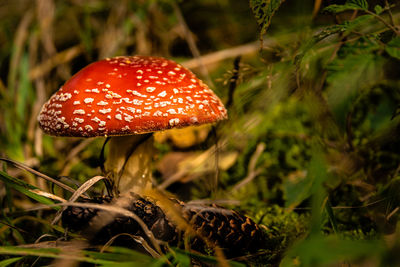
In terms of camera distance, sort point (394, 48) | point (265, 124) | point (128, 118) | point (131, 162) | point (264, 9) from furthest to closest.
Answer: point (265, 124) < point (131, 162) < point (128, 118) < point (264, 9) < point (394, 48)

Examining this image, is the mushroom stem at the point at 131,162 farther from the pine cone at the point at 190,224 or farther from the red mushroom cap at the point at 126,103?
the pine cone at the point at 190,224

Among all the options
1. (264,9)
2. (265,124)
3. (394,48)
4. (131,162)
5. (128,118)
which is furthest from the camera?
(265,124)

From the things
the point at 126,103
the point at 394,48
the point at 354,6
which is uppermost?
the point at 354,6

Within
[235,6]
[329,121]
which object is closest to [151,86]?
[329,121]

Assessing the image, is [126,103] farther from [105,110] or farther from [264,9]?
[264,9]

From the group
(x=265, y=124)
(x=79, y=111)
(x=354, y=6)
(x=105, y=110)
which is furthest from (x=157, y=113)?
(x=265, y=124)

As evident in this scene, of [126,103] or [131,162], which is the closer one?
[126,103]

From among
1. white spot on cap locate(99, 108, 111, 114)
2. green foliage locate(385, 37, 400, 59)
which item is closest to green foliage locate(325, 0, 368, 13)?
green foliage locate(385, 37, 400, 59)

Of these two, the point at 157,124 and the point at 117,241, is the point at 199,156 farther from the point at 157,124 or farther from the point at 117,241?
the point at 117,241
